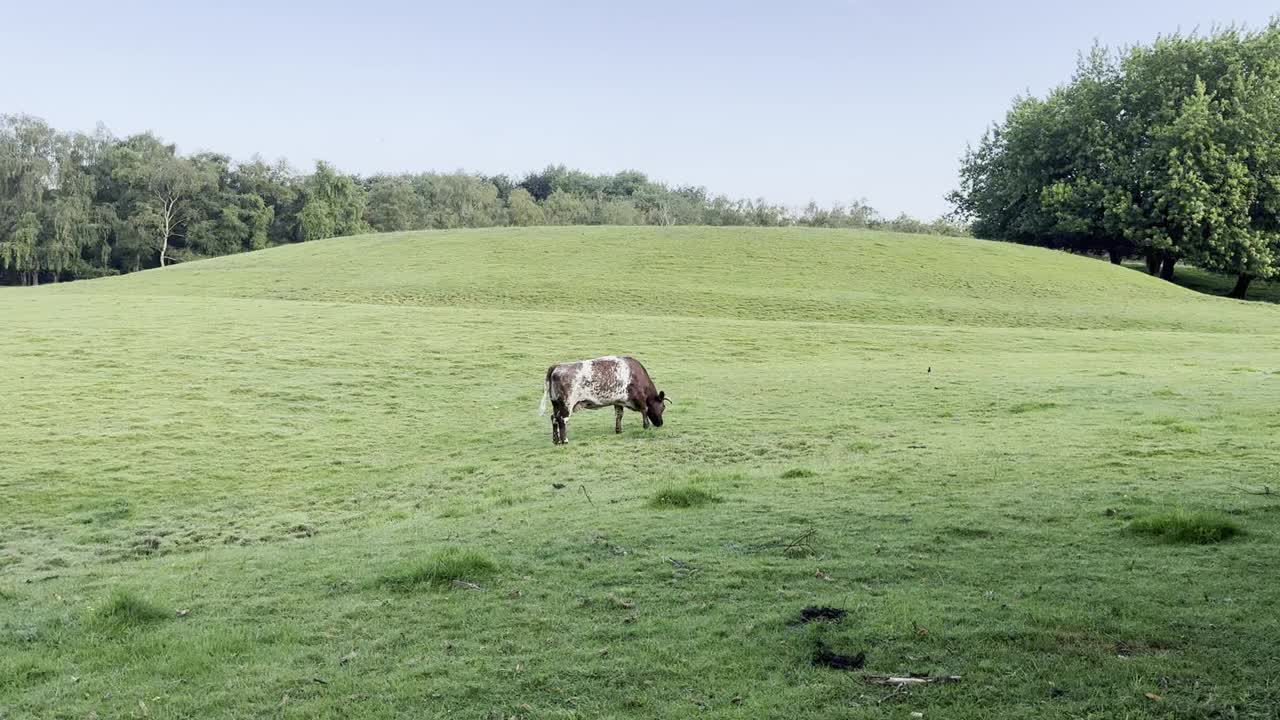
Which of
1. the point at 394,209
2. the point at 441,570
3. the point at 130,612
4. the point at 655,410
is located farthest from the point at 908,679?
the point at 394,209

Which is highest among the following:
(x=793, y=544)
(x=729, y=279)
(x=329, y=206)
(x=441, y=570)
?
(x=329, y=206)

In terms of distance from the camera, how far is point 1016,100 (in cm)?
7188

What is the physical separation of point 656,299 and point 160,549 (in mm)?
32863

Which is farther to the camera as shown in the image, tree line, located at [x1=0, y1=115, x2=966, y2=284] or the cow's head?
tree line, located at [x1=0, y1=115, x2=966, y2=284]

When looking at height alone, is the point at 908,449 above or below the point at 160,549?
above

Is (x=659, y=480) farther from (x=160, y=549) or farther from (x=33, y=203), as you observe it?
(x=33, y=203)

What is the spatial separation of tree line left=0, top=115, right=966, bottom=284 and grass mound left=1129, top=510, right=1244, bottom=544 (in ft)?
287

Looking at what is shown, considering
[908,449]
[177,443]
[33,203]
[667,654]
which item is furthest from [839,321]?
[33,203]

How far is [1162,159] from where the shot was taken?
57.8 metres

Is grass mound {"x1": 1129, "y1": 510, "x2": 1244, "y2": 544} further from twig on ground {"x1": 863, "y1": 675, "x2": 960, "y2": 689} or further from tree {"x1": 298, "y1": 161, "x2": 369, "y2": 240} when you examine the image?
Result: tree {"x1": 298, "y1": 161, "x2": 369, "y2": 240}

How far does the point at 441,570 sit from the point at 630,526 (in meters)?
2.45

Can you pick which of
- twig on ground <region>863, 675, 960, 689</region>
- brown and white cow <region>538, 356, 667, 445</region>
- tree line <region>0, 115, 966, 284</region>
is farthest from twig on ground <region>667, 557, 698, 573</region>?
tree line <region>0, 115, 966, 284</region>

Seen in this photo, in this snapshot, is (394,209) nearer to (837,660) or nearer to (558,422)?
(558,422)

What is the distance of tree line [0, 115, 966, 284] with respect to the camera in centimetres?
8688
